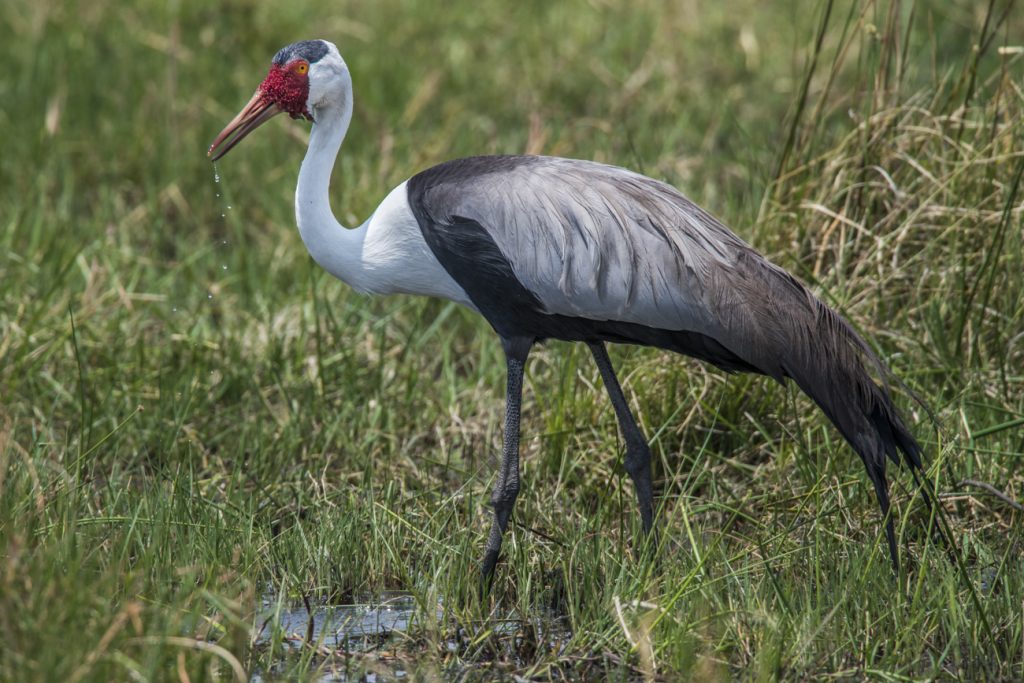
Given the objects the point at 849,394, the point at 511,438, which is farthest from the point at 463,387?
the point at 849,394

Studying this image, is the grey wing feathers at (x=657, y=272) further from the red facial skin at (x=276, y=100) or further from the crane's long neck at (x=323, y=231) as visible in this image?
the red facial skin at (x=276, y=100)

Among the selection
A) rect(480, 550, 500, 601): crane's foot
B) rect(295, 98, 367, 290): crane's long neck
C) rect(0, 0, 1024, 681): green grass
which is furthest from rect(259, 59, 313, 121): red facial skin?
rect(480, 550, 500, 601): crane's foot

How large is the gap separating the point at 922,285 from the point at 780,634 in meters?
1.95

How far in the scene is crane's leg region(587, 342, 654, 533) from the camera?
418 cm

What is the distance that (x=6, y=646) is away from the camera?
9.20ft

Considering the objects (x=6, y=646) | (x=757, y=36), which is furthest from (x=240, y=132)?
(x=757, y=36)

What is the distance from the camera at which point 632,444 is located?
4.22 m

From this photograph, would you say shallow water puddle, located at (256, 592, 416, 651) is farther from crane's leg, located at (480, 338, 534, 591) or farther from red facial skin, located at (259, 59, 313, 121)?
red facial skin, located at (259, 59, 313, 121)

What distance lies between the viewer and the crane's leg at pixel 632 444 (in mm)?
4176

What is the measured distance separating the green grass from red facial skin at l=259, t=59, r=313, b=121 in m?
0.94

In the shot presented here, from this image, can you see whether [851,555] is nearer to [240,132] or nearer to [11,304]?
[240,132]

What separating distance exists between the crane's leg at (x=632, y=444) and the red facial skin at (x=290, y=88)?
116 cm

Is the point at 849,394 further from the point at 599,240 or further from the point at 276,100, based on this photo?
the point at 276,100

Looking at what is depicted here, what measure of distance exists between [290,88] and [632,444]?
4.92 feet
